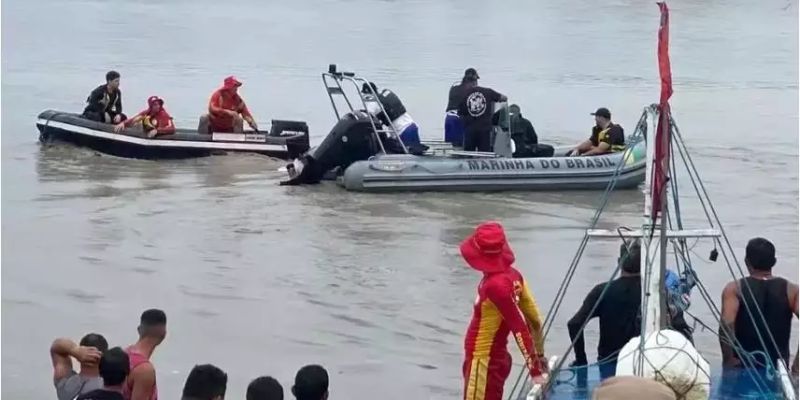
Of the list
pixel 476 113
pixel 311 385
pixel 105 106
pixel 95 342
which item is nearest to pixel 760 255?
pixel 311 385

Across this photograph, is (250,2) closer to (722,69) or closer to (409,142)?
(722,69)

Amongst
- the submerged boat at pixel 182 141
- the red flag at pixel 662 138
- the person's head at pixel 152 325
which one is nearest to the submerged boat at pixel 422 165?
the submerged boat at pixel 182 141

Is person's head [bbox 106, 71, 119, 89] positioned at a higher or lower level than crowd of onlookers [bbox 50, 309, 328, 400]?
higher

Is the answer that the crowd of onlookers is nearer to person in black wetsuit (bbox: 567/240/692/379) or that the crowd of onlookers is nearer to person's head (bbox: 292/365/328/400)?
person's head (bbox: 292/365/328/400)

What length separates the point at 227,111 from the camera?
15984 mm

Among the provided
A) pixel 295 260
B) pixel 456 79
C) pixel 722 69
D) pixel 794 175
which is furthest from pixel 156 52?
pixel 295 260

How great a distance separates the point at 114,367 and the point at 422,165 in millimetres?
9877

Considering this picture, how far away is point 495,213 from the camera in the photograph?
1381 cm

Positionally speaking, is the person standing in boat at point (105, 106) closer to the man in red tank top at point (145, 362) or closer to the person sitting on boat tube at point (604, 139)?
the person sitting on boat tube at point (604, 139)

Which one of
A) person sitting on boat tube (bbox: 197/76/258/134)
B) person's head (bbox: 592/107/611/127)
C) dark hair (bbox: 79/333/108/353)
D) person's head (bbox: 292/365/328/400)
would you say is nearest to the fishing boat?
person's head (bbox: 292/365/328/400)

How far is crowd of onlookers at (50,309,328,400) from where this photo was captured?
437 centimetres

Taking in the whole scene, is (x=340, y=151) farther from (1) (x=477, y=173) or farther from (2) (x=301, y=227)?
(2) (x=301, y=227)

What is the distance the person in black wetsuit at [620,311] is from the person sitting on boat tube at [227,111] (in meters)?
10.1

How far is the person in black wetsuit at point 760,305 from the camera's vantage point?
6004 millimetres
